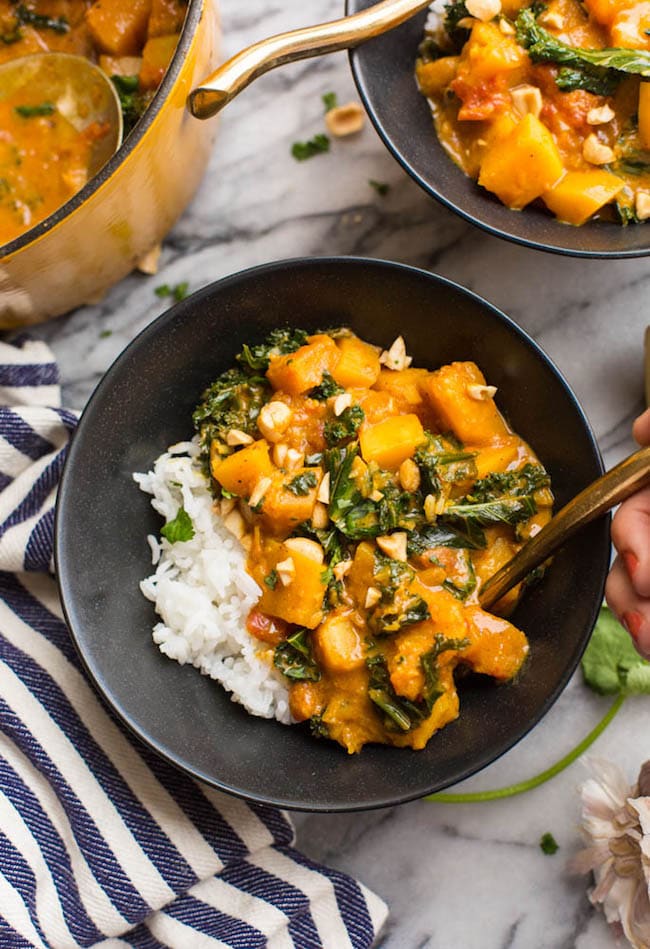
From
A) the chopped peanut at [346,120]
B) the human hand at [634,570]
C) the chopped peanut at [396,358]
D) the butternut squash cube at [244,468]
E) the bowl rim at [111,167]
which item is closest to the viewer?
the human hand at [634,570]

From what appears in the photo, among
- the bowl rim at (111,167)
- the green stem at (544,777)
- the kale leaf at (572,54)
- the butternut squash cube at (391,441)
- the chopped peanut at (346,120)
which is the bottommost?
the green stem at (544,777)

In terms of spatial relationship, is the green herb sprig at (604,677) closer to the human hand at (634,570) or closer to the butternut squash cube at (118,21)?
the human hand at (634,570)

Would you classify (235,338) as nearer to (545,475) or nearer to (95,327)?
(95,327)

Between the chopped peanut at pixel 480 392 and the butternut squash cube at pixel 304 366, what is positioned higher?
the butternut squash cube at pixel 304 366

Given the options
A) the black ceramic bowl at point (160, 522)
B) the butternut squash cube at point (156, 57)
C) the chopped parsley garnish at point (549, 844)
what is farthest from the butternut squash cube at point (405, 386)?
the chopped parsley garnish at point (549, 844)

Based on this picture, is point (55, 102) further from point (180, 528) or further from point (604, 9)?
point (604, 9)

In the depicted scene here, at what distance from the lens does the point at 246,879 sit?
9.83ft

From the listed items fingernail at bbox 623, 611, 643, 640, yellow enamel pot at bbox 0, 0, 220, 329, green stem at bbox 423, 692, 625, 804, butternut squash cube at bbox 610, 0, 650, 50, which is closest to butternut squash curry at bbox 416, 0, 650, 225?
butternut squash cube at bbox 610, 0, 650, 50

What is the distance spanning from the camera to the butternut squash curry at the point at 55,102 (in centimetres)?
292

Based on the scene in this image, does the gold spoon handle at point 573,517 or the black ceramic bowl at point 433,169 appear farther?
the black ceramic bowl at point 433,169

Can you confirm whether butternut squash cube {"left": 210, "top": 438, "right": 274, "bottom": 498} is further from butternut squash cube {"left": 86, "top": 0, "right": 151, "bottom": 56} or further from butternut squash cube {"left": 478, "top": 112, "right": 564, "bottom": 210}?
butternut squash cube {"left": 86, "top": 0, "right": 151, "bottom": 56}

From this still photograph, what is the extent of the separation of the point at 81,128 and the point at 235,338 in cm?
78

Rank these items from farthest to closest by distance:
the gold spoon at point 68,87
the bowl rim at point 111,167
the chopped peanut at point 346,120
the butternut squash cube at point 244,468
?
the chopped peanut at point 346,120
the gold spoon at point 68,87
the butternut squash cube at point 244,468
the bowl rim at point 111,167

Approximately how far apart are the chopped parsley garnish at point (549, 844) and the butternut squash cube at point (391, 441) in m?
1.32
